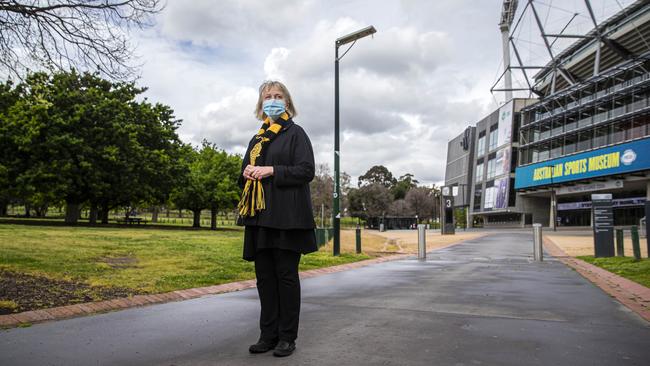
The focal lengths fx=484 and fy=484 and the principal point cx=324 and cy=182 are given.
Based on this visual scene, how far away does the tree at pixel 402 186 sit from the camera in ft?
380

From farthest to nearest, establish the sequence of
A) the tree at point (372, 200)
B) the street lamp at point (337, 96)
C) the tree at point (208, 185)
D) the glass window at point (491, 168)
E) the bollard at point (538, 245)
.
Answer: the tree at point (372, 200), the glass window at point (491, 168), the tree at point (208, 185), the street lamp at point (337, 96), the bollard at point (538, 245)

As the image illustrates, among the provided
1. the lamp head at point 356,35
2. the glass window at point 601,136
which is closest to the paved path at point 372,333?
the lamp head at point 356,35

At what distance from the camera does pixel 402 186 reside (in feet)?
389

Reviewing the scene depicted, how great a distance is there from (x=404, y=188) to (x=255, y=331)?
11493cm

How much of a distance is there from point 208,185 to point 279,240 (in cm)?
3767

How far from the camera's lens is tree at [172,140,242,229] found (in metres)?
38.0

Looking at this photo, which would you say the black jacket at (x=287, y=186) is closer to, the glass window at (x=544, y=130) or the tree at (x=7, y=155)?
the tree at (x=7, y=155)

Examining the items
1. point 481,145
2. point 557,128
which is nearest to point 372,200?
point 481,145

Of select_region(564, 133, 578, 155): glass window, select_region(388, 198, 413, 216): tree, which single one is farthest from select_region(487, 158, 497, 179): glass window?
select_region(388, 198, 413, 216): tree

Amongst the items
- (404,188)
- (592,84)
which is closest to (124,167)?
(592,84)

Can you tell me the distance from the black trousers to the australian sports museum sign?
48.7 metres

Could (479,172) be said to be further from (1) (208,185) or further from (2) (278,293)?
(2) (278,293)

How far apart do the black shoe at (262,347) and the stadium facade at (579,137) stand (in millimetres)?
48730

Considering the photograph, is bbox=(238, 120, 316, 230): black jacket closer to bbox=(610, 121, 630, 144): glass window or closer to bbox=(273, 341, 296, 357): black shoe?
bbox=(273, 341, 296, 357): black shoe
